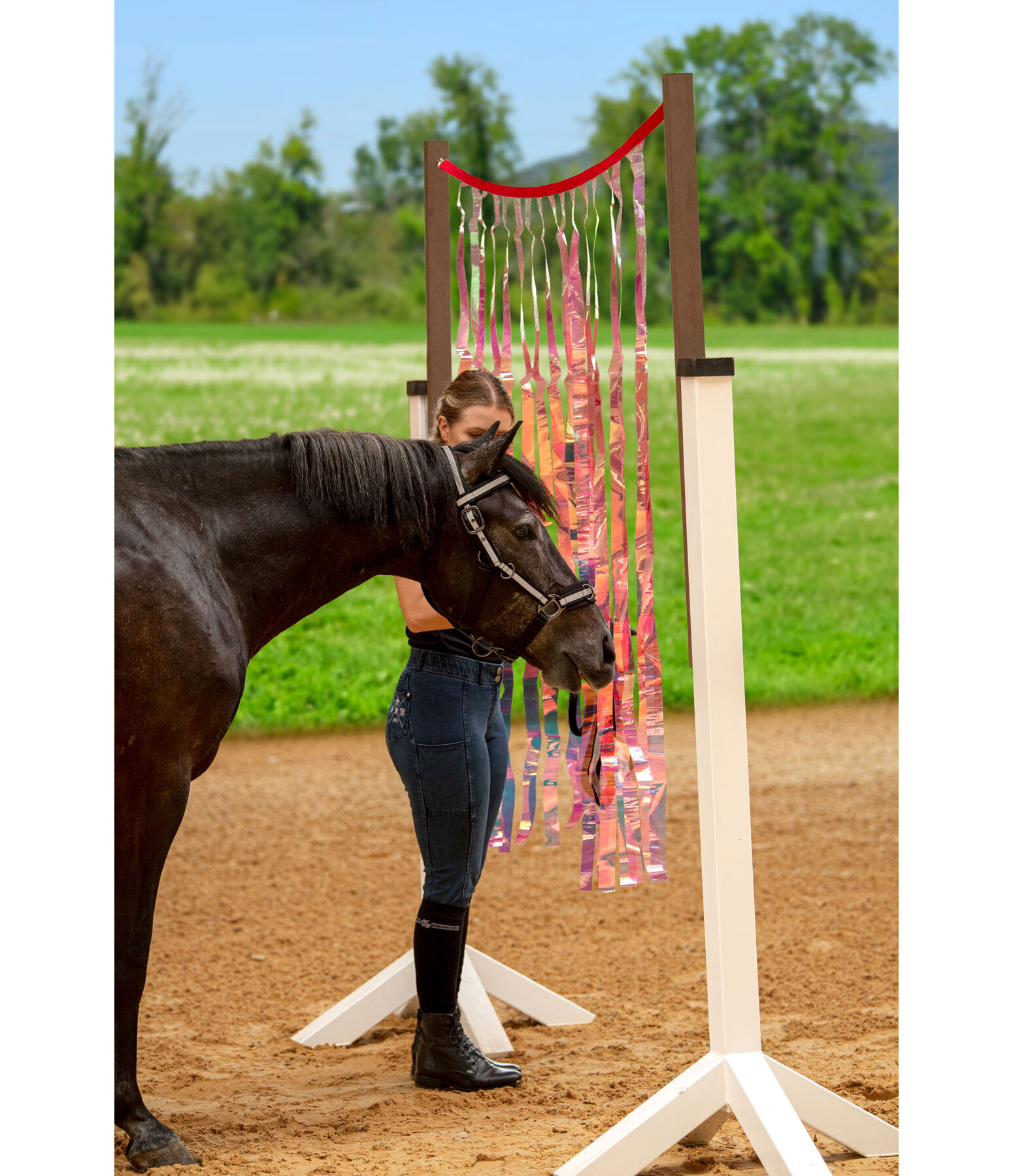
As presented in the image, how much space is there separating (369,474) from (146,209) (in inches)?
474

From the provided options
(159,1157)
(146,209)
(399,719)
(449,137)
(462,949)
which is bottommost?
(159,1157)

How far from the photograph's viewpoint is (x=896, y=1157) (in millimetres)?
2572

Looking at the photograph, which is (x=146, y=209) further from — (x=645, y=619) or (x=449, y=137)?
(x=645, y=619)

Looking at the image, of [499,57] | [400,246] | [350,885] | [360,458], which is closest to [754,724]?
[350,885]

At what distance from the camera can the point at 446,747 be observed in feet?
9.05

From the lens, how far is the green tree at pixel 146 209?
12.9 meters

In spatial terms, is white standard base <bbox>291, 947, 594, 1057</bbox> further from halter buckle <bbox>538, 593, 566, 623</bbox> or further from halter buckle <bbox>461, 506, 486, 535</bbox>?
halter buckle <bbox>461, 506, 486, 535</bbox>

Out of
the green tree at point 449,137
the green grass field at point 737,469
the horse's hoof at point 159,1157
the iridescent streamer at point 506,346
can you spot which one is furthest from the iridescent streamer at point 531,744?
the green tree at point 449,137

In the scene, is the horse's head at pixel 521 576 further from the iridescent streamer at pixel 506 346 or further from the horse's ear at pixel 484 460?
the iridescent streamer at pixel 506 346

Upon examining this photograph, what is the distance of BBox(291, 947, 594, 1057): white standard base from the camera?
10.9 ft

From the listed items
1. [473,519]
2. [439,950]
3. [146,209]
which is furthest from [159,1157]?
[146,209]

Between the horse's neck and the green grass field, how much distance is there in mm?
5930

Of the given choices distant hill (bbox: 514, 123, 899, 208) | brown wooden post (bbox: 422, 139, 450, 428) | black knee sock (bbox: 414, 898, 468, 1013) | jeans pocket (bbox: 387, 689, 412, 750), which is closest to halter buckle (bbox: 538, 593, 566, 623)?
jeans pocket (bbox: 387, 689, 412, 750)

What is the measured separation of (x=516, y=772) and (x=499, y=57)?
34.9 feet
